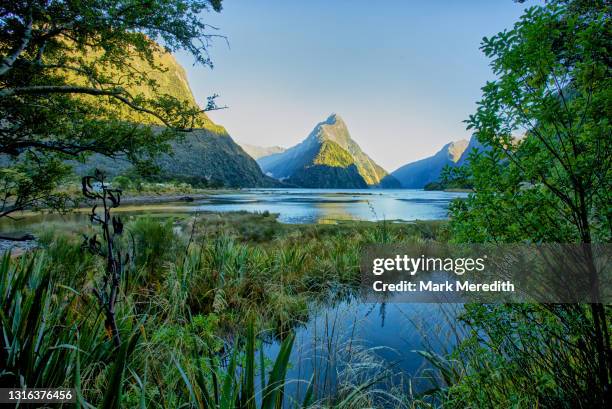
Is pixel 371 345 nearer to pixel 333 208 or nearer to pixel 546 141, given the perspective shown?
pixel 546 141

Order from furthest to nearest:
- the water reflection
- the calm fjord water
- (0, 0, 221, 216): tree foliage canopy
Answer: the calm fjord water
(0, 0, 221, 216): tree foliage canopy
the water reflection

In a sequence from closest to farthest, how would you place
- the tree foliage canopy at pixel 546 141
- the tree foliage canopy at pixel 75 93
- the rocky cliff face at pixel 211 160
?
the tree foliage canopy at pixel 546 141 < the tree foliage canopy at pixel 75 93 < the rocky cliff face at pixel 211 160

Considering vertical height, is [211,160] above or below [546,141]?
above

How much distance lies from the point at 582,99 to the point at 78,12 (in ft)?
24.6

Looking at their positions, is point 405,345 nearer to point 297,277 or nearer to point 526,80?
point 297,277

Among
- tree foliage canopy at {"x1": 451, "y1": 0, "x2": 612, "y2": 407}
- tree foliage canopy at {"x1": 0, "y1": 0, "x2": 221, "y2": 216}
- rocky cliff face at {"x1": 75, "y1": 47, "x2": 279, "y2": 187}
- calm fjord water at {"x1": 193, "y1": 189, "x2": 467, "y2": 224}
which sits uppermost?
rocky cliff face at {"x1": 75, "y1": 47, "x2": 279, "y2": 187}

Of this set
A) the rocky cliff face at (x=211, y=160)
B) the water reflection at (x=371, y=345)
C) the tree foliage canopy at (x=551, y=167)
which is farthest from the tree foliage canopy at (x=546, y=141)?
the rocky cliff face at (x=211, y=160)

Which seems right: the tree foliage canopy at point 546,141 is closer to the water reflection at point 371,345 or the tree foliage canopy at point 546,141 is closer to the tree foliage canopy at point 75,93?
the water reflection at point 371,345

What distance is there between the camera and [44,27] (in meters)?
5.96

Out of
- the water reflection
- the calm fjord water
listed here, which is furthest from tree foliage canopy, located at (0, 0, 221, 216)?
the calm fjord water

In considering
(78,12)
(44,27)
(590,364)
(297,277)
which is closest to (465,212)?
(590,364)

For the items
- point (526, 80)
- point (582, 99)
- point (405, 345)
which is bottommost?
point (405, 345)

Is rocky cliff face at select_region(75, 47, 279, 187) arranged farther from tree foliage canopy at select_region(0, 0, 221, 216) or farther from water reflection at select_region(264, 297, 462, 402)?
water reflection at select_region(264, 297, 462, 402)

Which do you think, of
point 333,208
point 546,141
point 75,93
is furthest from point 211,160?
point 546,141
